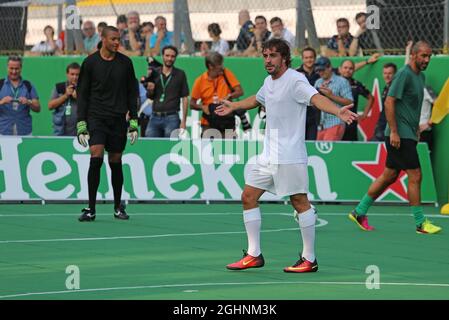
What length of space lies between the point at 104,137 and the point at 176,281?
5662 millimetres

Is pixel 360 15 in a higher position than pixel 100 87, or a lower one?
higher

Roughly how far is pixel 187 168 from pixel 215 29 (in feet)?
11.9

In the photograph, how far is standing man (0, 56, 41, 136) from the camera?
2033 cm

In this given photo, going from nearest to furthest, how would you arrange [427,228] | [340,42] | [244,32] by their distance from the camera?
1. [427,228]
2. [340,42]
3. [244,32]

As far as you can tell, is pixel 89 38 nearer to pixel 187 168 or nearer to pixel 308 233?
pixel 187 168

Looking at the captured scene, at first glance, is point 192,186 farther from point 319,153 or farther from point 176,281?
point 176,281

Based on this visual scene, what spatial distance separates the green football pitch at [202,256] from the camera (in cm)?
1021

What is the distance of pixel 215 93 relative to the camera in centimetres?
1909

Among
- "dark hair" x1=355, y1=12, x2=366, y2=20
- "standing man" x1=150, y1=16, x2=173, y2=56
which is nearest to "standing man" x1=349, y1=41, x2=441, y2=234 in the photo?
"dark hair" x1=355, y1=12, x2=366, y2=20

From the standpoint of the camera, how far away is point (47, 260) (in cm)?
1211

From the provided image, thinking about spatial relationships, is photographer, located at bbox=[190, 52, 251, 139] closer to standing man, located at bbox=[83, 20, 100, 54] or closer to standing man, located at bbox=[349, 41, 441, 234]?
standing man, located at bbox=[349, 41, 441, 234]

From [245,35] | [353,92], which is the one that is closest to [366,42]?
[353,92]

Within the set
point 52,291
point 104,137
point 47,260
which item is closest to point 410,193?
point 104,137

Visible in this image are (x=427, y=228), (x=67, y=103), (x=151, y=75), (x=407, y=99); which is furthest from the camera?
(x=67, y=103)
